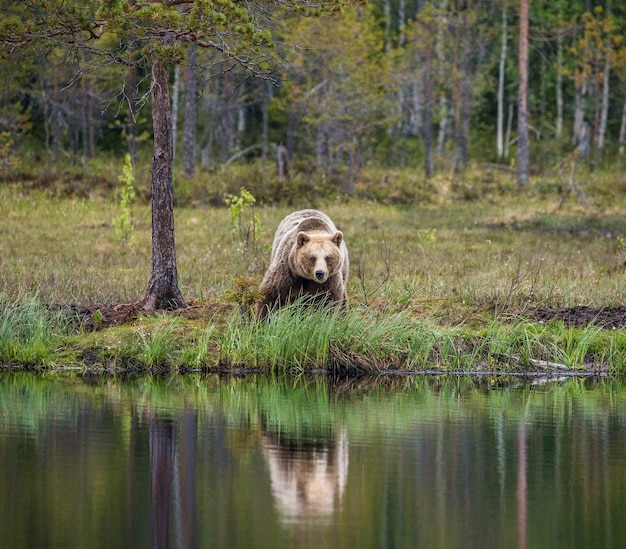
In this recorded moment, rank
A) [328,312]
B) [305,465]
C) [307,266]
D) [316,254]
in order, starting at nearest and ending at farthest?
[305,465] < [316,254] < [307,266] < [328,312]

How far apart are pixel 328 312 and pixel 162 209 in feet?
9.39

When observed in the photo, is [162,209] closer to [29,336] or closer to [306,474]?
[29,336]

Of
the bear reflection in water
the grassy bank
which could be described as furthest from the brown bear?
the bear reflection in water

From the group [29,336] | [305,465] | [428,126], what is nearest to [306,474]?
[305,465]

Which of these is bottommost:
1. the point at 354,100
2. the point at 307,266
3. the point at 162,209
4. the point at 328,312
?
the point at 328,312

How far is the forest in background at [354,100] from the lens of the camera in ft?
132

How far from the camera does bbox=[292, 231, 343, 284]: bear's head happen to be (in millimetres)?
14781

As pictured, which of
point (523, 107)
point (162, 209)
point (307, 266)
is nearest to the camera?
point (307, 266)

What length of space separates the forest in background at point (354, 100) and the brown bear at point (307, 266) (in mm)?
9296

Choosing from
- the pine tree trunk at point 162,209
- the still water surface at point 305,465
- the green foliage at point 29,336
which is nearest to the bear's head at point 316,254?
the still water surface at point 305,465

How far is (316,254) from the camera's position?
14.8 m

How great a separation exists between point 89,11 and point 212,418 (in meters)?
5.89

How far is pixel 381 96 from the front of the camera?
4144 centimetres

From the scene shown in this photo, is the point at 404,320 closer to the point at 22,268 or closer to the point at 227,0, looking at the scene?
the point at 227,0
